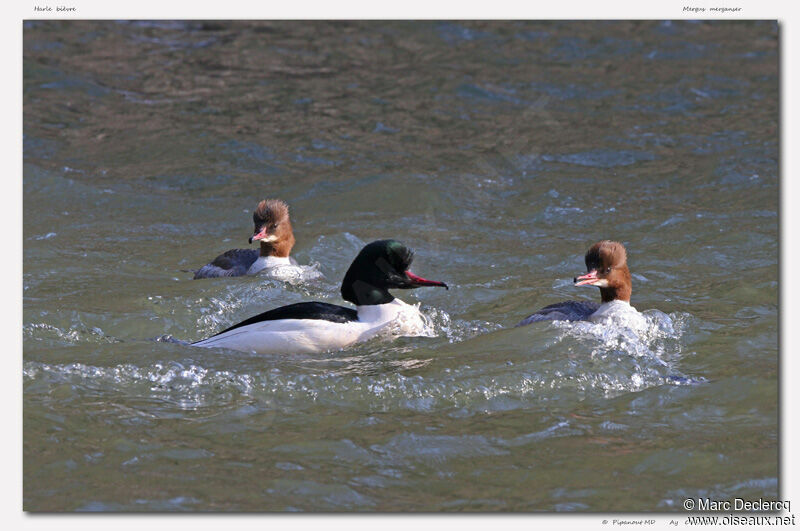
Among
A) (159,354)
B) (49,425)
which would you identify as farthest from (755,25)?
(49,425)

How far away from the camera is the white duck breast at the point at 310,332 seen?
7.67 meters

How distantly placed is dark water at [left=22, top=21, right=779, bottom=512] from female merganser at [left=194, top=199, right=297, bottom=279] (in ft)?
1.01

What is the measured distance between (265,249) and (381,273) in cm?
230

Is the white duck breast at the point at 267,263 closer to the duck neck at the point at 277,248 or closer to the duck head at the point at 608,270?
the duck neck at the point at 277,248

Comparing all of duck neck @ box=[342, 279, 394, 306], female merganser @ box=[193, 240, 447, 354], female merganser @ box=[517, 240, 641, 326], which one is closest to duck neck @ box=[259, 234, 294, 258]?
female merganser @ box=[193, 240, 447, 354]

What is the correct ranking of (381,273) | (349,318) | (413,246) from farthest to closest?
1. (413,246)
2. (381,273)
3. (349,318)

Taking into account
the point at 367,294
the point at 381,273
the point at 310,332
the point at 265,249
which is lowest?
the point at 310,332

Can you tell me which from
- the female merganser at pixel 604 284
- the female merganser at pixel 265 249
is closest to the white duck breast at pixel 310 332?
the female merganser at pixel 604 284

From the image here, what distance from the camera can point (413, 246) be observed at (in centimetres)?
1129

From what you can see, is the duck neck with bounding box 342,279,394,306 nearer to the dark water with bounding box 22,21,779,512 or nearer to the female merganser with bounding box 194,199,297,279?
the dark water with bounding box 22,21,779,512

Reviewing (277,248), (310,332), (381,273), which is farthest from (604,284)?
(277,248)

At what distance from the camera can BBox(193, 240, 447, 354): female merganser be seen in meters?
7.69

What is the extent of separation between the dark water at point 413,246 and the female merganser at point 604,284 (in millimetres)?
265

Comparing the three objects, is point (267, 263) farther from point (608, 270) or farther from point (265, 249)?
point (608, 270)
